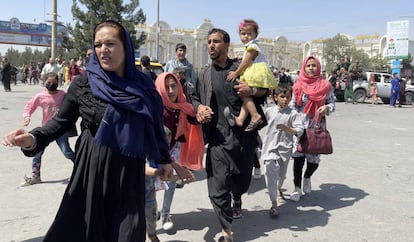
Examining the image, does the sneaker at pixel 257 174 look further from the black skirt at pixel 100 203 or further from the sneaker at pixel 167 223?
the black skirt at pixel 100 203

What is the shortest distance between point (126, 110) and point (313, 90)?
10.3ft

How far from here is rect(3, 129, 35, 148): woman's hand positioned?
7.66ft

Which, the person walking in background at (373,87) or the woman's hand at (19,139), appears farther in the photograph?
the person walking in background at (373,87)

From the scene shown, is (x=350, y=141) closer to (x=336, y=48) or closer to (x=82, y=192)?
(x=82, y=192)

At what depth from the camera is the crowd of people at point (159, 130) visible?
2430mm

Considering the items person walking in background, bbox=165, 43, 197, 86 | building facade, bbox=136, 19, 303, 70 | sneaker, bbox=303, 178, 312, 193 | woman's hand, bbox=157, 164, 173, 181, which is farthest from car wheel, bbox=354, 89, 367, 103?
building facade, bbox=136, 19, 303, 70

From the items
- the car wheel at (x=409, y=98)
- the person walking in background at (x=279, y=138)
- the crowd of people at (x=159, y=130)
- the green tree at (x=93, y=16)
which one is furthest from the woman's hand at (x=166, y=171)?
the green tree at (x=93, y=16)

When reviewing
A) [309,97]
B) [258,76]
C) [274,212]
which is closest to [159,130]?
[258,76]

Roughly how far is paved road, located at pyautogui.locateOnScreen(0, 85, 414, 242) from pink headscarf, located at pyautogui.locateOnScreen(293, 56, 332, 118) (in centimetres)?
120

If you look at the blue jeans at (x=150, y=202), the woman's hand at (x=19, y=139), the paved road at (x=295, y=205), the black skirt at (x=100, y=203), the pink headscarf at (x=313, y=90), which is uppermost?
the pink headscarf at (x=313, y=90)

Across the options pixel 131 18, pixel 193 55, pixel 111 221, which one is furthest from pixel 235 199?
pixel 193 55

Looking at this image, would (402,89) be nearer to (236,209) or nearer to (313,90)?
(313,90)

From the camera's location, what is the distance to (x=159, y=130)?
2.67m

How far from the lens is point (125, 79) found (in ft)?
8.14
